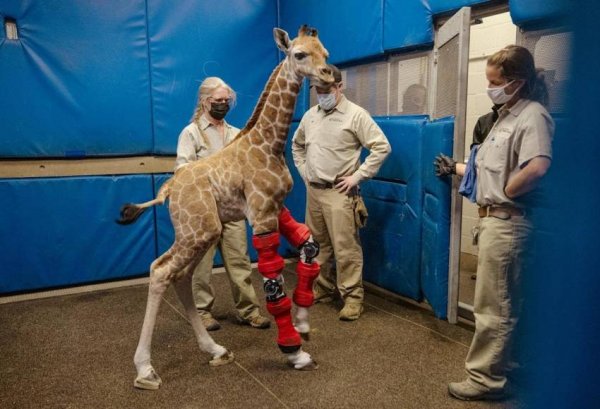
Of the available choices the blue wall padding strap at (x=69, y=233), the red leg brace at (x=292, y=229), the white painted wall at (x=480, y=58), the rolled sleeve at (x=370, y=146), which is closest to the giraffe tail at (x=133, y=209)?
the red leg brace at (x=292, y=229)

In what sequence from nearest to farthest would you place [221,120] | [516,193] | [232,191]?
[516,193], [232,191], [221,120]

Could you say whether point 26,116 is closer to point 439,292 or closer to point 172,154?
point 172,154

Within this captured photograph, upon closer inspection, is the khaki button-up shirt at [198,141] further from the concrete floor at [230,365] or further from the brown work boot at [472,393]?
the brown work boot at [472,393]

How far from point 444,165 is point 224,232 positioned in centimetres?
144

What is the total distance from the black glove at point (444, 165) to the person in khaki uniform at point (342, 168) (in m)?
0.38

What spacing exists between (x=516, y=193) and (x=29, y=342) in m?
2.82

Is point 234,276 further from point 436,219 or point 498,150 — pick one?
point 498,150

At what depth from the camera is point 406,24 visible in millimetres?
3207

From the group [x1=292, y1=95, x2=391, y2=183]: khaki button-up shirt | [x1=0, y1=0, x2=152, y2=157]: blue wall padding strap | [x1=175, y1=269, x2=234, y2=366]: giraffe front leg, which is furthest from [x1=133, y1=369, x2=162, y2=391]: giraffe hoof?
[x1=0, y1=0, x2=152, y2=157]: blue wall padding strap

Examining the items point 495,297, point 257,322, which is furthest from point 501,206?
point 257,322

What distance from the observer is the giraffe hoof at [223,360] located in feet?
8.32

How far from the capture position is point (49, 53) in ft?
12.1

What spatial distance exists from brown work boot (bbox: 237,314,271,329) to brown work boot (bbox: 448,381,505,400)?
127 cm

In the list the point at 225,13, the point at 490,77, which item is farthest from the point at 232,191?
the point at 225,13
